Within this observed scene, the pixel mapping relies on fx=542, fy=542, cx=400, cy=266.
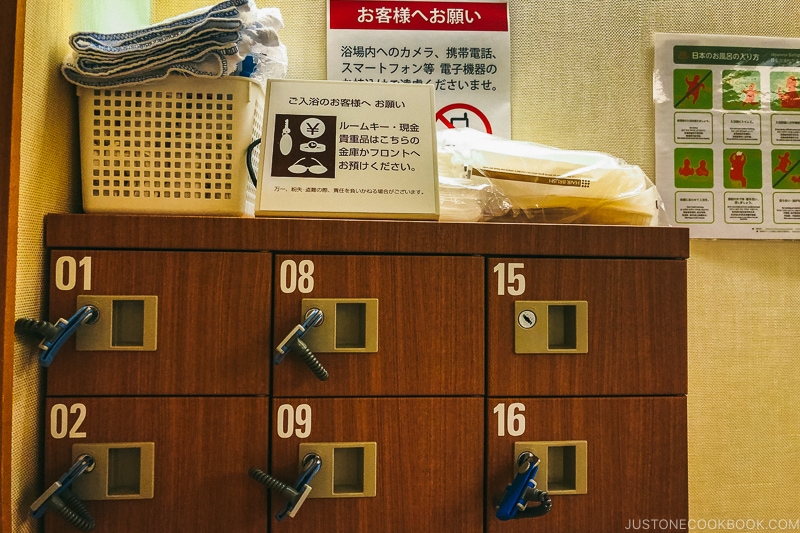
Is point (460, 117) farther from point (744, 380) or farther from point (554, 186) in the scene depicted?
point (744, 380)

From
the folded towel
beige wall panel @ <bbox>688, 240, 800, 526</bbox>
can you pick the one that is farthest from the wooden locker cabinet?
beige wall panel @ <bbox>688, 240, 800, 526</bbox>

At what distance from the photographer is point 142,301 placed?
94 cm

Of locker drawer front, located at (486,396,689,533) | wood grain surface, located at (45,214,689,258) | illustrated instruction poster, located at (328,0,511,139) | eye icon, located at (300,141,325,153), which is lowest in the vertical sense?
locker drawer front, located at (486,396,689,533)

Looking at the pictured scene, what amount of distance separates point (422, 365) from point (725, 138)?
1129 millimetres

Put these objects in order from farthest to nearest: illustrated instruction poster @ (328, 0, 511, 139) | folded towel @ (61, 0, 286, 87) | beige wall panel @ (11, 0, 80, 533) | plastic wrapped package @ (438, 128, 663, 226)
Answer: illustrated instruction poster @ (328, 0, 511, 139) → plastic wrapped package @ (438, 128, 663, 226) → folded towel @ (61, 0, 286, 87) → beige wall panel @ (11, 0, 80, 533)

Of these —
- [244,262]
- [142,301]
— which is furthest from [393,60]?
[142,301]

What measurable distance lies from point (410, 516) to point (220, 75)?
872 mm

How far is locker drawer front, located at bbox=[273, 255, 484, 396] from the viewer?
958 millimetres

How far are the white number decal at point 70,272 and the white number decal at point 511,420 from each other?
751mm

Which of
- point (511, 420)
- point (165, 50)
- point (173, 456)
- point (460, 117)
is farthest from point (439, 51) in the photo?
point (173, 456)

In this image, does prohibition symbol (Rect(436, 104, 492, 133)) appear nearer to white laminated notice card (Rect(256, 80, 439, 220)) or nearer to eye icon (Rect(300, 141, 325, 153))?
white laminated notice card (Rect(256, 80, 439, 220))

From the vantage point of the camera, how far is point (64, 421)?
0.92 m

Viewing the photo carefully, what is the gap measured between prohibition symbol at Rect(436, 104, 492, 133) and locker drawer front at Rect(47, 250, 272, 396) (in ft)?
2.32

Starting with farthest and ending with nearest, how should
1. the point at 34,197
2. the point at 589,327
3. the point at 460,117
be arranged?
1. the point at 460,117
2. the point at 589,327
3. the point at 34,197
